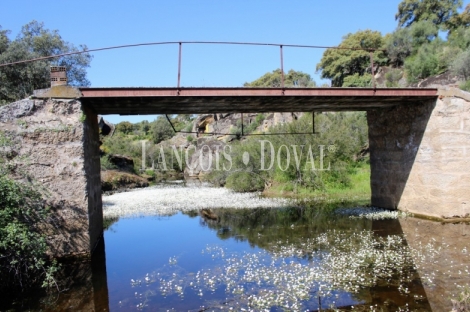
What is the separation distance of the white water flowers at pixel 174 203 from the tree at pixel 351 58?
1449 inches

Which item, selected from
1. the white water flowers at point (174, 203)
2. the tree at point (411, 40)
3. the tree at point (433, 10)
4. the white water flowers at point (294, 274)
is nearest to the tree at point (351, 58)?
the tree at point (411, 40)

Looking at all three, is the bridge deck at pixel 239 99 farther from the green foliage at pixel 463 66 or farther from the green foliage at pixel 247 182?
the green foliage at pixel 463 66

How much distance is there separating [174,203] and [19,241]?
568 inches

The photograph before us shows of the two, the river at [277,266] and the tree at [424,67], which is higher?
the tree at [424,67]

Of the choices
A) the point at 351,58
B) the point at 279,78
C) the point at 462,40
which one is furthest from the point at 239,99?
the point at 279,78

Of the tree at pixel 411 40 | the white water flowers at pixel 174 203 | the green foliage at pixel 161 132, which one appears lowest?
the white water flowers at pixel 174 203

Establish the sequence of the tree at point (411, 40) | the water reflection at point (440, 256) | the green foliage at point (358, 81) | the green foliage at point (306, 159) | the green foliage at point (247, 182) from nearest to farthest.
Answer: the water reflection at point (440, 256)
the green foliage at point (306, 159)
the green foliage at point (247, 182)
the green foliage at point (358, 81)
the tree at point (411, 40)

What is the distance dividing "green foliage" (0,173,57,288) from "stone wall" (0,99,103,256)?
551 millimetres

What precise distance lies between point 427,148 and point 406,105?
6.49ft

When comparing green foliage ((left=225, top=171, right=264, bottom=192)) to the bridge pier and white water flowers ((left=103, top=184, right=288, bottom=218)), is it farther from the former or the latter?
the bridge pier

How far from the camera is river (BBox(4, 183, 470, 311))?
675cm

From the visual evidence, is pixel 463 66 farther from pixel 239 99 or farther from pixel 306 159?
pixel 239 99

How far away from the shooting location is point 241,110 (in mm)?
14320

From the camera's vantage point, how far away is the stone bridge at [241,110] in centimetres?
945
